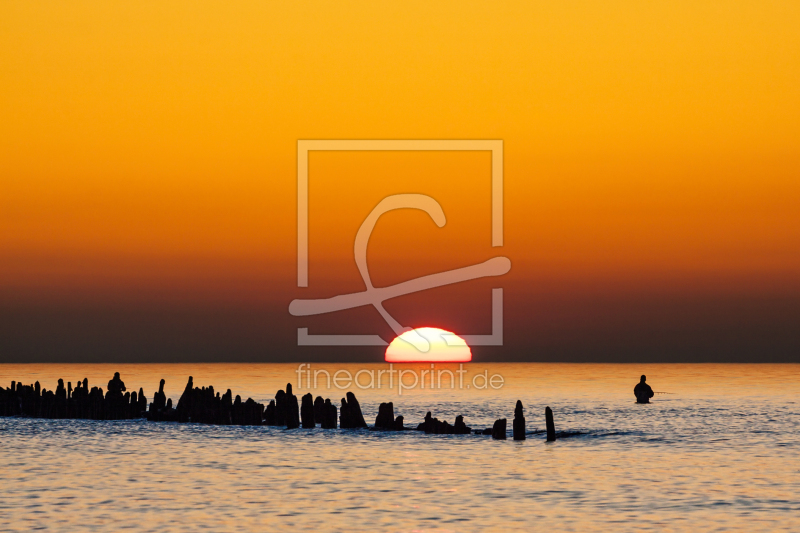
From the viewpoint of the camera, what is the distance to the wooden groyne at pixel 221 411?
43.4 metres

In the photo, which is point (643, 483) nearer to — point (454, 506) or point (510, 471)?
point (510, 471)

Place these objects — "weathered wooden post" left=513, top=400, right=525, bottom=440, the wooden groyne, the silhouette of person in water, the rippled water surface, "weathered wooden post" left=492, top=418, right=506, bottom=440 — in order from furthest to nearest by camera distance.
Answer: the silhouette of person in water, the wooden groyne, "weathered wooden post" left=492, top=418, right=506, bottom=440, "weathered wooden post" left=513, top=400, right=525, bottom=440, the rippled water surface

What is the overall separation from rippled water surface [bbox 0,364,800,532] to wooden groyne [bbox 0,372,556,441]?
1008 millimetres

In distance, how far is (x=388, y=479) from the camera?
98.5ft

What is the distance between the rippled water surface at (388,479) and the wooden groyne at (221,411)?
1008mm

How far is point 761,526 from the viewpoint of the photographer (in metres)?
22.6

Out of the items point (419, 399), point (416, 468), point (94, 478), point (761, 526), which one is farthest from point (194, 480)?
point (419, 399)

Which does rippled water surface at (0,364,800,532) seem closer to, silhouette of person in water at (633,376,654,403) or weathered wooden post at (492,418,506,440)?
weathered wooden post at (492,418,506,440)

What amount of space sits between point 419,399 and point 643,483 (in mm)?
56616

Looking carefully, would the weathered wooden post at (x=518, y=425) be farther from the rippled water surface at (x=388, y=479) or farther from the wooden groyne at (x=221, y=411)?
the rippled water surface at (x=388, y=479)

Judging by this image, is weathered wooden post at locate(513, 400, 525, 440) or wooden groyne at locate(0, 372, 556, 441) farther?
wooden groyne at locate(0, 372, 556, 441)

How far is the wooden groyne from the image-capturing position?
43438 millimetres

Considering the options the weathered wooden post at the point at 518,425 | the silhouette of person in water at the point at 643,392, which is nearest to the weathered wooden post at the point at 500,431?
the weathered wooden post at the point at 518,425

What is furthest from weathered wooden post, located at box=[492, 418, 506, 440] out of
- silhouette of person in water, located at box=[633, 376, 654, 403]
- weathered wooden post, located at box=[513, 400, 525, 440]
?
silhouette of person in water, located at box=[633, 376, 654, 403]
